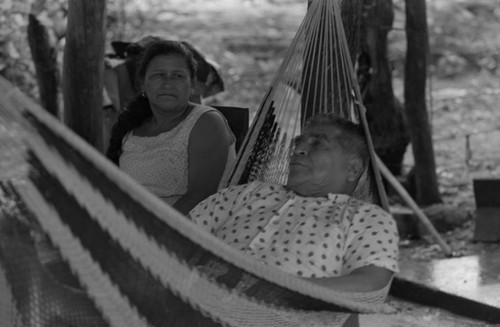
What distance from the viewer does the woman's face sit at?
11.7 ft

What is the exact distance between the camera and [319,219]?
2.82m

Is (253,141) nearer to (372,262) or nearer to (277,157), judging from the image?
(277,157)

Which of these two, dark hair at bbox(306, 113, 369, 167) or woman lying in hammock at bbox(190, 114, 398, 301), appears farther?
dark hair at bbox(306, 113, 369, 167)

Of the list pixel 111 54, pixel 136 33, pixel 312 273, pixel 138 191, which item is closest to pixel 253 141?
pixel 312 273

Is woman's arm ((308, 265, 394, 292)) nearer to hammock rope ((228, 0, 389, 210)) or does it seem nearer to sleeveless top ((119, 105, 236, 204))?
hammock rope ((228, 0, 389, 210))

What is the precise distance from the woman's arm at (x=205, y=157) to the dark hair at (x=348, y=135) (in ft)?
1.74

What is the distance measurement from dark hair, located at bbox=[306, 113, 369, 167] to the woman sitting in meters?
0.55

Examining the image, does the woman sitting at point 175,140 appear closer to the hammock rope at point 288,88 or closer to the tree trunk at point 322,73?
the hammock rope at point 288,88

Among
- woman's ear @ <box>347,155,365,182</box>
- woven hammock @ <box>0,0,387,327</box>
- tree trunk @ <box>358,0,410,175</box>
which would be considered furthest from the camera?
tree trunk @ <box>358,0,410,175</box>

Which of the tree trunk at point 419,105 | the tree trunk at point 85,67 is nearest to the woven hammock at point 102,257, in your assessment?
the tree trunk at point 85,67

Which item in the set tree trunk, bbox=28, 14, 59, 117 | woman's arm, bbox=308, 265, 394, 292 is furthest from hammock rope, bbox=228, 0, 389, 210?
tree trunk, bbox=28, 14, 59, 117

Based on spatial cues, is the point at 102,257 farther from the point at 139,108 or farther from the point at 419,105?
the point at 419,105

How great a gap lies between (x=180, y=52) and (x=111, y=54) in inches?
79.7

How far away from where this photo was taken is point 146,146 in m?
3.63
